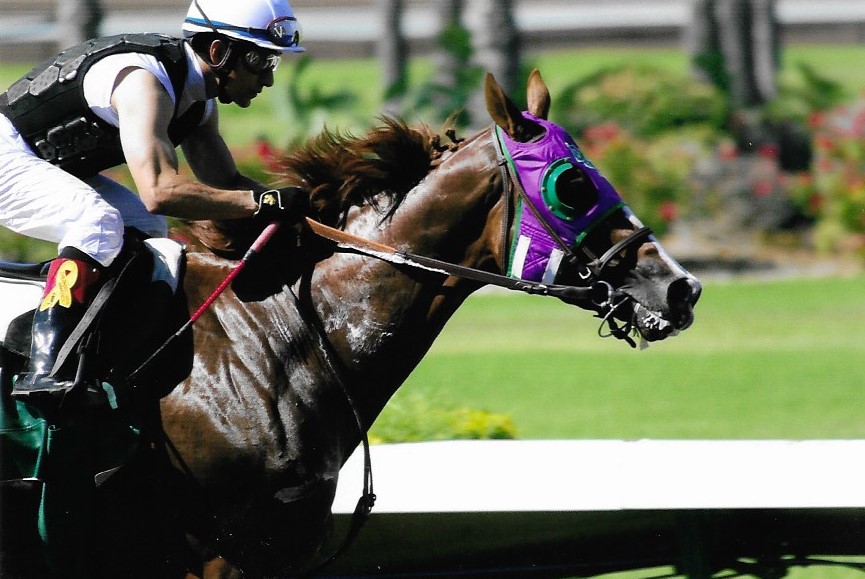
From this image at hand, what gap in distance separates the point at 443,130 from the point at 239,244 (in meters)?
0.71

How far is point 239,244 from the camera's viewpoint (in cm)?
364

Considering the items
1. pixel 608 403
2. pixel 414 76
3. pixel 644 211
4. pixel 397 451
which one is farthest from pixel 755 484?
pixel 414 76

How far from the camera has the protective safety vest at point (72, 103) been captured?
351cm

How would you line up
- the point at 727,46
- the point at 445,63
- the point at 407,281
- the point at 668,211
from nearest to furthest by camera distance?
the point at 407,281 → the point at 668,211 → the point at 445,63 → the point at 727,46

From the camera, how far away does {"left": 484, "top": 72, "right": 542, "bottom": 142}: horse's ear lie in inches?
137

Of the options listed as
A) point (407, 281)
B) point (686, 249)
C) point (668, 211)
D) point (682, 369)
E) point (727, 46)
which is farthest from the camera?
point (727, 46)

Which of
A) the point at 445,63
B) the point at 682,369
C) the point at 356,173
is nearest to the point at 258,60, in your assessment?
the point at 356,173

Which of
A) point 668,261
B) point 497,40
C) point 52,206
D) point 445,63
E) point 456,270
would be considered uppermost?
point 52,206

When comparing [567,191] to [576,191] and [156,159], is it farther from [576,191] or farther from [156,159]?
[156,159]

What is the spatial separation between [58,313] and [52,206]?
0.34 metres

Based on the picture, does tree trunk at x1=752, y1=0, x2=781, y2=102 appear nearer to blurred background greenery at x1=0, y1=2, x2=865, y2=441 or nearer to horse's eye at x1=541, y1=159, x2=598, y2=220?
blurred background greenery at x1=0, y1=2, x2=865, y2=441

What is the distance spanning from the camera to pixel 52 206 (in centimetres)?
346

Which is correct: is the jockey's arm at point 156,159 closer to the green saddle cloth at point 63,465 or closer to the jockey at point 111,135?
the jockey at point 111,135

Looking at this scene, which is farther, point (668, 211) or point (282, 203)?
point (668, 211)
